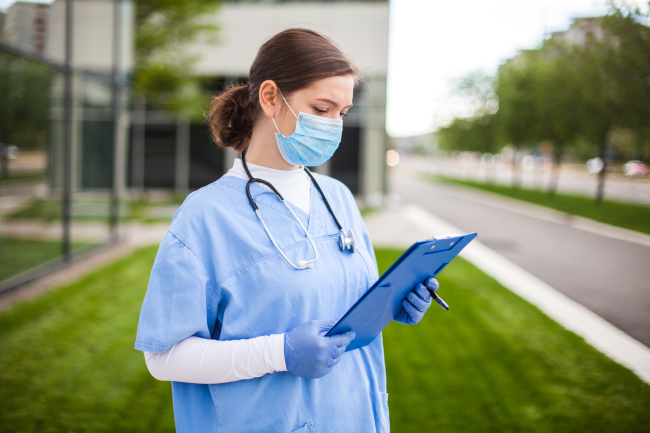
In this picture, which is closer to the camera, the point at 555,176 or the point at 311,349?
the point at 311,349

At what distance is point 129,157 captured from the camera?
1606cm

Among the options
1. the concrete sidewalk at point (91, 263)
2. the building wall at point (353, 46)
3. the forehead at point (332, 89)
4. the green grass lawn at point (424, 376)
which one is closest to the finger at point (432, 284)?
the forehead at point (332, 89)

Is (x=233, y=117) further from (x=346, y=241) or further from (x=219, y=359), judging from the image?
(x=219, y=359)

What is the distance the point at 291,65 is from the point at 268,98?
0.42 feet

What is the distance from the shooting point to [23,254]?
630 cm

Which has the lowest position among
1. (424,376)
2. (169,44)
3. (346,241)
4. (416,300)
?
(424,376)

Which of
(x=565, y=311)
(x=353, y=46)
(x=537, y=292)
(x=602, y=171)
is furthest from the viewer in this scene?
(x=353, y=46)

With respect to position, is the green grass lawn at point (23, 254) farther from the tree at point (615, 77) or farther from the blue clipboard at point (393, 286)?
the tree at point (615, 77)

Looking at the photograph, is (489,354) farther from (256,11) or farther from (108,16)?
(256,11)

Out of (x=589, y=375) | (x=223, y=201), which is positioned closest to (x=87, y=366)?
(x=223, y=201)

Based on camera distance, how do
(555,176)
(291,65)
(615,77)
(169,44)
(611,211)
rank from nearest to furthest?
(291,65), (615,77), (611,211), (555,176), (169,44)

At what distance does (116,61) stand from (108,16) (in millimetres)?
790

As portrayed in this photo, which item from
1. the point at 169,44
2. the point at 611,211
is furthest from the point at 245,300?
the point at 169,44

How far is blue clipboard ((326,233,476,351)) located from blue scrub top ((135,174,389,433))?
0.11 m
